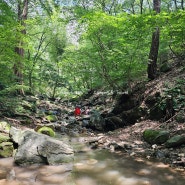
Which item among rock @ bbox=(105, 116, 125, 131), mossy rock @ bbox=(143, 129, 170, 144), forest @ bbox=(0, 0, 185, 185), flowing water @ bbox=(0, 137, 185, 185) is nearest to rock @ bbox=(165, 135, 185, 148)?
forest @ bbox=(0, 0, 185, 185)

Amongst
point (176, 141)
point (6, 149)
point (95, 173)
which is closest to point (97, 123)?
point (176, 141)

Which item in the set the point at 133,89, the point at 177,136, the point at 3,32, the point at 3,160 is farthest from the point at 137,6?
the point at 3,160

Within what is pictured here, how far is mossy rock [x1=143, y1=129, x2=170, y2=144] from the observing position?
285 inches

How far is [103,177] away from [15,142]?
3.10 metres

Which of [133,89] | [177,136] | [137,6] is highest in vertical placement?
[137,6]

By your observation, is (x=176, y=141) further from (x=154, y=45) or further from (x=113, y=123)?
(x=154, y=45)

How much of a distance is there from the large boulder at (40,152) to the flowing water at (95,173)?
237 mm

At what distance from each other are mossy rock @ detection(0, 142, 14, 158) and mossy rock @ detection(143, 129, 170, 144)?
13.6ft

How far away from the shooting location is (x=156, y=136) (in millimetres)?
7500

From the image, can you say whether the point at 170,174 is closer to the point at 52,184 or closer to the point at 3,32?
the point at 52,184

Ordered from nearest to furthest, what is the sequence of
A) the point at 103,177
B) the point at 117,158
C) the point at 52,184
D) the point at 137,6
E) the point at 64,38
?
1. the point at 52,184
2. the point at 103,177
3. the point at 117,158
4. the point at 137,6
5. the point at 64,38

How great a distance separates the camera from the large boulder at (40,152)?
5965mm

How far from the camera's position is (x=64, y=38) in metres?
32.2

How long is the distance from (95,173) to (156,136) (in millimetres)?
2914
